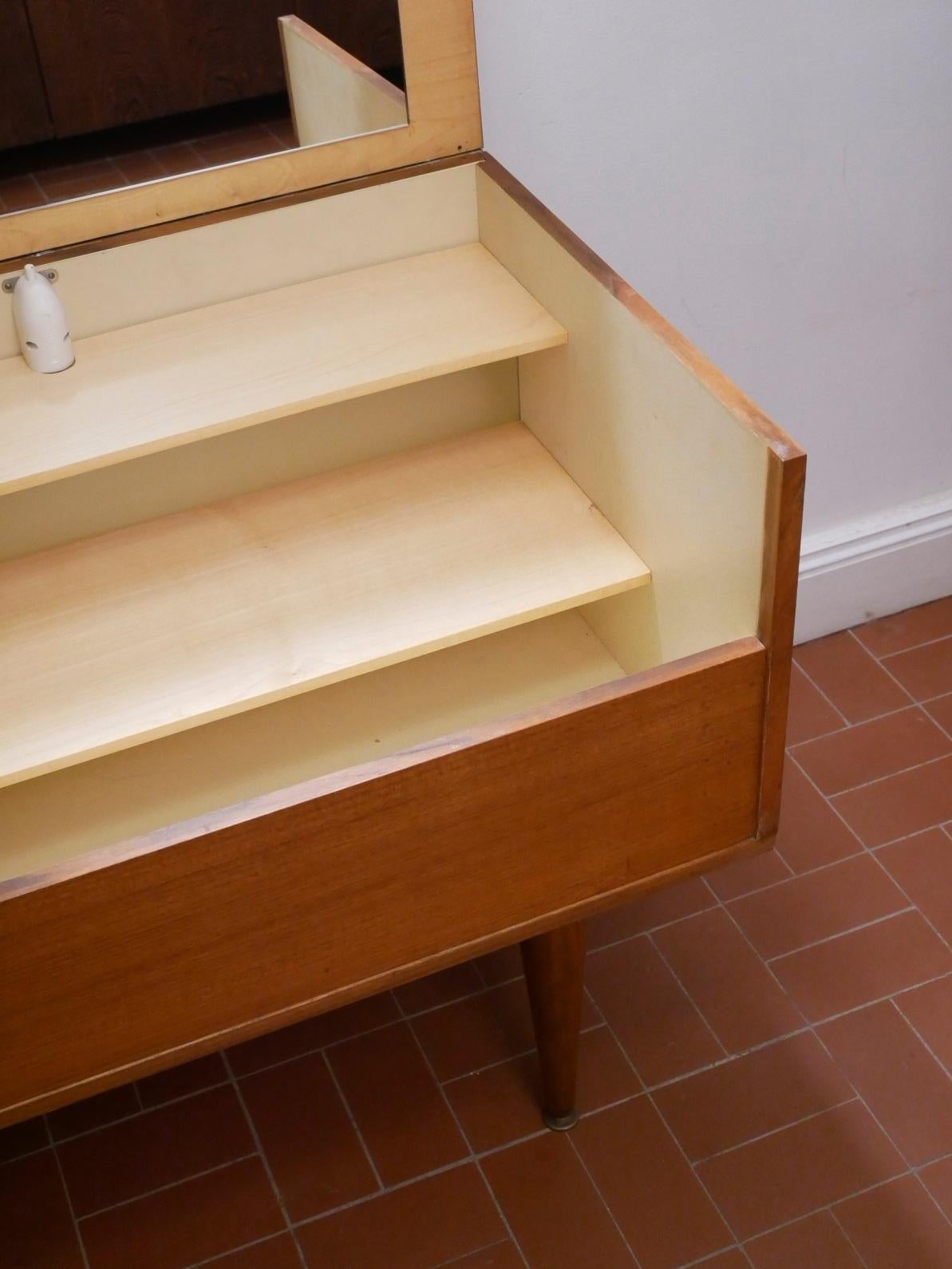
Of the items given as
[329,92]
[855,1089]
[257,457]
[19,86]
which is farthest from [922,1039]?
[19,86]

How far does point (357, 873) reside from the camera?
148 centimetres

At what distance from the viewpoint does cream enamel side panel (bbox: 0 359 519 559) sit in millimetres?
1957

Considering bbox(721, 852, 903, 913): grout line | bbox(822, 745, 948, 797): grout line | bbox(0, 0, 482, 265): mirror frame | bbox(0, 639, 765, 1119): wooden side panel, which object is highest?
bbox(0, 0, 482, 265): mirror frame

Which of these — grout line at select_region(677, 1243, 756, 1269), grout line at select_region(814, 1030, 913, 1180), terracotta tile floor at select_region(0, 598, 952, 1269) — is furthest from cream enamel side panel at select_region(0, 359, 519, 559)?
grout line at select_region(677, 1243, 756, 1269)

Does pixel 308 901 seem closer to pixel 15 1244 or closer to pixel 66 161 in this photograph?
pixel 15 1244

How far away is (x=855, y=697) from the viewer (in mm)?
2701

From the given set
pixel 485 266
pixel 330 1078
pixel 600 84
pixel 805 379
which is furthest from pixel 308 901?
pixel 805 379

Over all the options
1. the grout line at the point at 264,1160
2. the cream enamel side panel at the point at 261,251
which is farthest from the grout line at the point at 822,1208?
the cream enamel side panel at the point at 261,251

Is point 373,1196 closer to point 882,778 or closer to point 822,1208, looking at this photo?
point 822,1208

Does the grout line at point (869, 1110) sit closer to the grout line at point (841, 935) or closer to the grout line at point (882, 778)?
the grout line at point (841, 935)

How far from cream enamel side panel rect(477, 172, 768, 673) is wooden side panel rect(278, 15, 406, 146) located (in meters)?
0.17

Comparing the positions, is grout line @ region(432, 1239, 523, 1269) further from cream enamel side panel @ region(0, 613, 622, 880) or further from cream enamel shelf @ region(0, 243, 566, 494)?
cream enamel shelf @ region(0, 243, 566, 494)

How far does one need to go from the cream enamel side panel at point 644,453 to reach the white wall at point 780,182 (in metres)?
0.23

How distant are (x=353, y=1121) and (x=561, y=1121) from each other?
1.01ft
